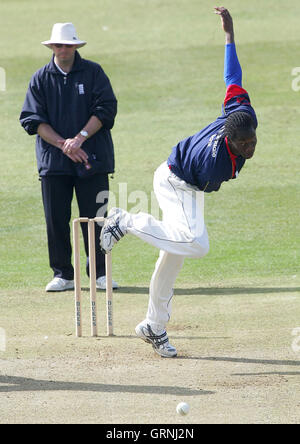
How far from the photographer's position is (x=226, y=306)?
7902mm

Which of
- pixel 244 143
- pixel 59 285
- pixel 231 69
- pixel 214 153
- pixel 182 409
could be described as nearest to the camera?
pixel 182 409

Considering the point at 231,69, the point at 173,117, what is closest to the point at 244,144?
the point at 231,69

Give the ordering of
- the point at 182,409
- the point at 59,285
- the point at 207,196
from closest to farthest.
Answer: the point at 182,409
the point at 59,285
the point at 207,196

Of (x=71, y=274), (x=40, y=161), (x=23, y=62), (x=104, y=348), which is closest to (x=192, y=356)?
(x=104, y=348)

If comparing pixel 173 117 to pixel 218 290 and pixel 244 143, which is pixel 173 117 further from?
pixel 244 143

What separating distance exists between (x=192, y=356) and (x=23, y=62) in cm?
1137

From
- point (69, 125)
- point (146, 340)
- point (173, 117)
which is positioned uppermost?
point (173, 117)

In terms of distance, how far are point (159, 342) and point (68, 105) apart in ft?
9.60

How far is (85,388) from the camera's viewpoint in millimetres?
5941

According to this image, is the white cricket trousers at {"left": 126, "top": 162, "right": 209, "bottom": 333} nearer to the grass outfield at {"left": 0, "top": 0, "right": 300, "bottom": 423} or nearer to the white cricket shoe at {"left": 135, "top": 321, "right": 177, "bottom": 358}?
the white cricket shoe at {"left": 135, "top": 321, "right": 177, "bottom": 358}

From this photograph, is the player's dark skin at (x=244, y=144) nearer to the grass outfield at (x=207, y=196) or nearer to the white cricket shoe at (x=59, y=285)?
the grass outfield at (x=207, y=196)
